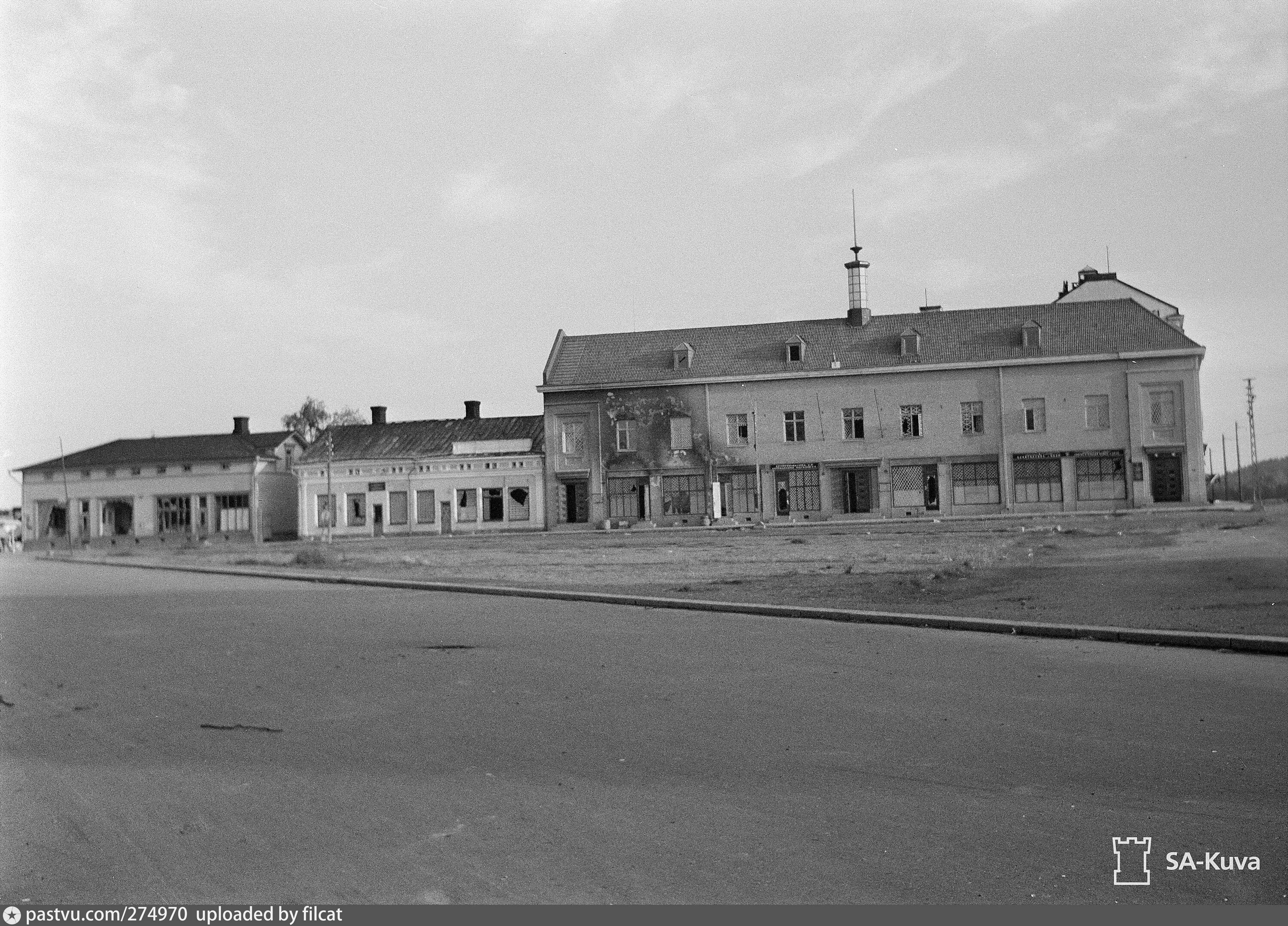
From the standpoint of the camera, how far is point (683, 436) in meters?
57.9

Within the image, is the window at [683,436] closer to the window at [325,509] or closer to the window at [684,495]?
the window at [684,495]

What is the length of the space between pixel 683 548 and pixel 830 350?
25.4m

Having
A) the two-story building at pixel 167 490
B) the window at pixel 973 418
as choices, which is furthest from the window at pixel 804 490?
the two-story building at pixel 167 490

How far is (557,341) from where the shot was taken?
202 feet

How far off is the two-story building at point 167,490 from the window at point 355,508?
7.72 meters

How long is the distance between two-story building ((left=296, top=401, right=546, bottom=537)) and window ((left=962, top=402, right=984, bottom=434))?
21801mm

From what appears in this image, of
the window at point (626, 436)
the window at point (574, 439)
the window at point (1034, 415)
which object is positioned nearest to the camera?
the window at point (1034, 415)

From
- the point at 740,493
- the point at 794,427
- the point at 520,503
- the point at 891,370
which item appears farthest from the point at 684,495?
the point at 891,370

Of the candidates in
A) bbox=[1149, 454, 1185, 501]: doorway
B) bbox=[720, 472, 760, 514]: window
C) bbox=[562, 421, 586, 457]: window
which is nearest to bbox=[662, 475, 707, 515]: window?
bbox=[720, 472, 760, 514]: window

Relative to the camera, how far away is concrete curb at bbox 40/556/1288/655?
11531mm

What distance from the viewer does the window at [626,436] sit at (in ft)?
192

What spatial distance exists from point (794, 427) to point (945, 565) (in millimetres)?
33728

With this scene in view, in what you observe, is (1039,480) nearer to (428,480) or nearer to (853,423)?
(853,423)

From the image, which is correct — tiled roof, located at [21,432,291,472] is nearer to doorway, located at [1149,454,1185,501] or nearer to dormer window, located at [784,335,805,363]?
dormer window, located at [784,335,805,363]
